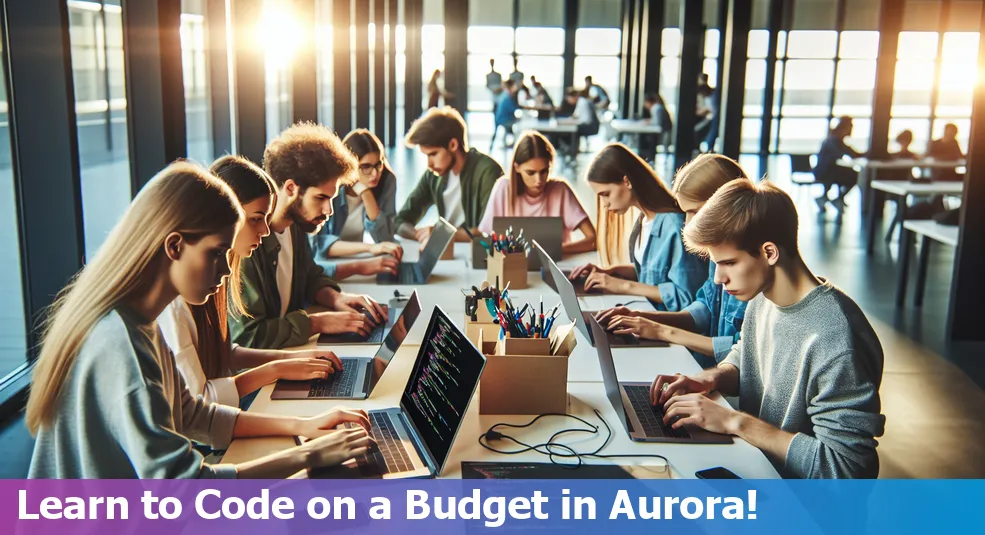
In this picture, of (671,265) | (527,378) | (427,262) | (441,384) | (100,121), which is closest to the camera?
(441,384)

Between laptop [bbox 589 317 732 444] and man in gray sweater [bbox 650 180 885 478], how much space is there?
28mm

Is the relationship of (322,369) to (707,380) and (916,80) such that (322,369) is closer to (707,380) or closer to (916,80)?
(707,380)

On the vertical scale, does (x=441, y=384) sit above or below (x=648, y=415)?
above

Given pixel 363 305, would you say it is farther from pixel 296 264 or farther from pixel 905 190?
pixel 905 190

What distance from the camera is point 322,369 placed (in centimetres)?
248

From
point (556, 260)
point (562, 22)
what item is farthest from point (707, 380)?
point (562, 22)

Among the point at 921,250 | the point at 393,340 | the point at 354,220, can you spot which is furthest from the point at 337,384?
the point at 921,250

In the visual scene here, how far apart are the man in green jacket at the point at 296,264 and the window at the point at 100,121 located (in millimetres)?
647

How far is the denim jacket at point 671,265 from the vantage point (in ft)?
11.0

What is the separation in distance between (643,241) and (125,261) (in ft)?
7.93

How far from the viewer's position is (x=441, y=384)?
1.98 meters

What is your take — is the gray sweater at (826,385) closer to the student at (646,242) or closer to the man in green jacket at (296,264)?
the student at (646,242)

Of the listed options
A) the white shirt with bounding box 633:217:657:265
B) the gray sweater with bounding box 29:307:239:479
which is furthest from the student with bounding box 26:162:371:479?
the white shirt with bounding box 633:217:657:265

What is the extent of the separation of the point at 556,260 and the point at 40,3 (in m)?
2.39
